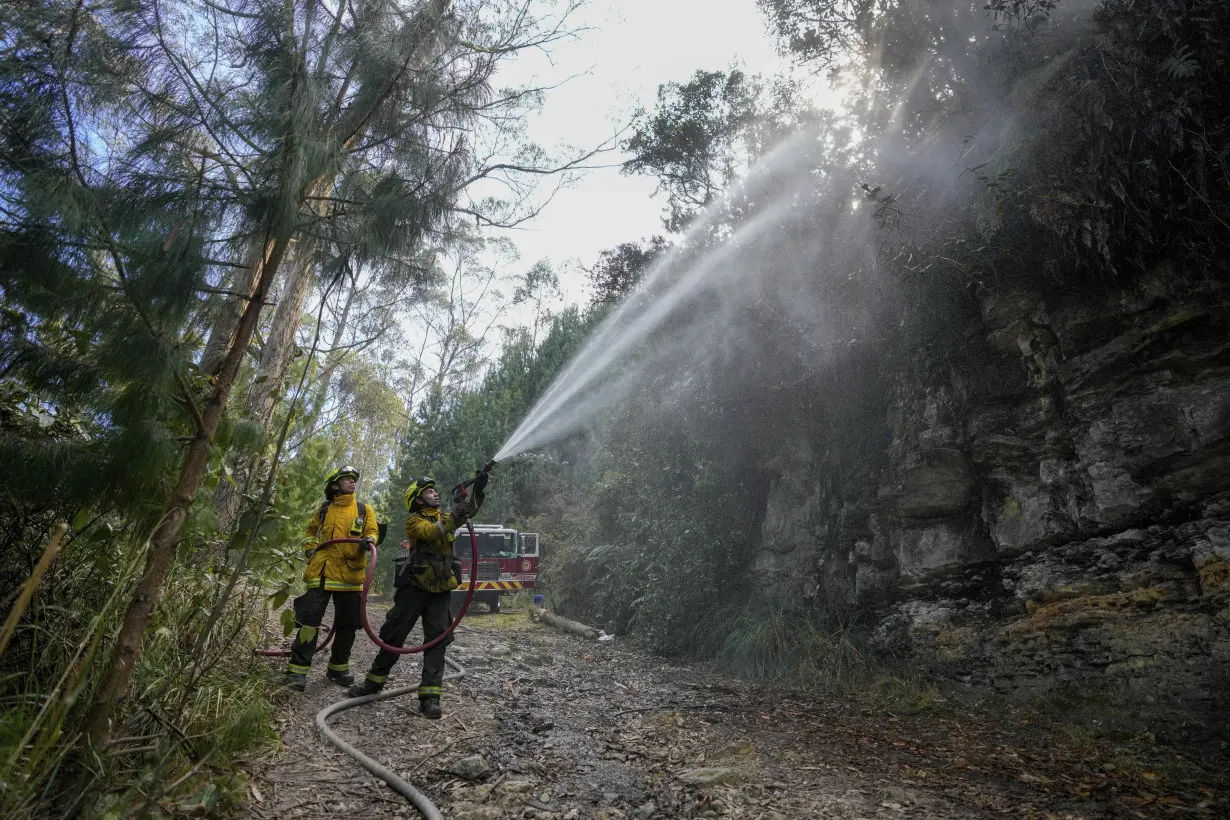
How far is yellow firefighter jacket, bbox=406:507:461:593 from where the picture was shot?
217 inches

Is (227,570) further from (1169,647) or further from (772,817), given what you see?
(1169,647)

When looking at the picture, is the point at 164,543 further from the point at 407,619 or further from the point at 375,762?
the point at 407,619

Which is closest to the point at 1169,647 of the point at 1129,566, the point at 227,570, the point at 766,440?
the point at 1129,566

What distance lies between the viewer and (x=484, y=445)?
21703 mm

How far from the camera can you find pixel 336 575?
558cm

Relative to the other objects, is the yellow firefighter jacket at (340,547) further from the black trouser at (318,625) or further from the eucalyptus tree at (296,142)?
the eucalyptus tree at (296,142)

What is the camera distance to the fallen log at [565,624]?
1155 cm

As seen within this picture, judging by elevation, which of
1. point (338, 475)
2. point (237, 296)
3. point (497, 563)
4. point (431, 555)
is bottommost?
point (497, 563)

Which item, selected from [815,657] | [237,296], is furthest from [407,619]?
[815,657]

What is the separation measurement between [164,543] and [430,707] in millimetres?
2757

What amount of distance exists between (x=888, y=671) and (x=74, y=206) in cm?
687

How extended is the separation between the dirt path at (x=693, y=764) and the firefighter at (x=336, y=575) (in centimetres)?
28

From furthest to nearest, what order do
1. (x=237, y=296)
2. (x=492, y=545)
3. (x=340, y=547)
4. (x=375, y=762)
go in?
(x=492, y=545) → (x=340, y=547) → (x=375, y=762) → (x=237, y=296)

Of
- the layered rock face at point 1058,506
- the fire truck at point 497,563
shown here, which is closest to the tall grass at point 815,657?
the layered rock face at point 1058,506
